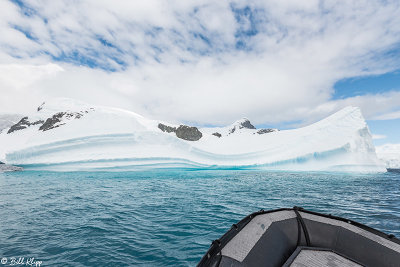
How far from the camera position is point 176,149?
27234 millimetres

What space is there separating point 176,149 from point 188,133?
1259 centimetres

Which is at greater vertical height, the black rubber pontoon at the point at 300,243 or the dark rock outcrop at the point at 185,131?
the dark rock outcrop at the point at 185,131

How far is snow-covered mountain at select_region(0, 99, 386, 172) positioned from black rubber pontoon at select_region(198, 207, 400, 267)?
22479mm

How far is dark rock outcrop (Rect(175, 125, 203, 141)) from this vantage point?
126 ft

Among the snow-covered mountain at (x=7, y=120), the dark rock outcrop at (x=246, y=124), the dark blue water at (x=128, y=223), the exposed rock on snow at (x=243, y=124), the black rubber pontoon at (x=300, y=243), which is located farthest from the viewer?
the dark rock outcrop at (x=246, y=124)

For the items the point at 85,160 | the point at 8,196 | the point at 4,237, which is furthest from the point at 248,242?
the point at 85,160

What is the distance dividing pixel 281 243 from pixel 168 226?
3.44 m

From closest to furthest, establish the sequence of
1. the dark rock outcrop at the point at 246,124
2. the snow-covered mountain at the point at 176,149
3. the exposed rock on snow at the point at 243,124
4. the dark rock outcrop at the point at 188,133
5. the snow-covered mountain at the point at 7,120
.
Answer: the snow-covered mountain at the point at 176,149 < the dark rock outcrop at the point at 188,133 < the snow-covered mountain at the point at 7,120 < the exposed rock on snow at the point at 243,124 < the dark rock outcrop at the point at 246,124

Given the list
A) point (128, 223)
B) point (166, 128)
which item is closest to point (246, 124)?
point (166, 128)

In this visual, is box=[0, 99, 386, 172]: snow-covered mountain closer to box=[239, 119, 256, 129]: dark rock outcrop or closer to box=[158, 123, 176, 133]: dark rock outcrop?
box=[158, 123, 176, 133]: dark rock outcrop

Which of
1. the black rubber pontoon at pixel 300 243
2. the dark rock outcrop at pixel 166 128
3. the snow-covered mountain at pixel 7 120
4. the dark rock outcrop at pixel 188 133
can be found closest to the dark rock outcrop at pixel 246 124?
the dark rock outcrop at pixel 188 133

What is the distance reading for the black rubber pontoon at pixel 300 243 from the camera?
2326 mm

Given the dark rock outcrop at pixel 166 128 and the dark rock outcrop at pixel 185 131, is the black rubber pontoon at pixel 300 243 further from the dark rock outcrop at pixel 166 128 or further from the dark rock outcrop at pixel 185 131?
the dark rock outcrop at pixel 166 128

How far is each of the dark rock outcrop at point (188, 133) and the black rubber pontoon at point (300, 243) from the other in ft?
114
